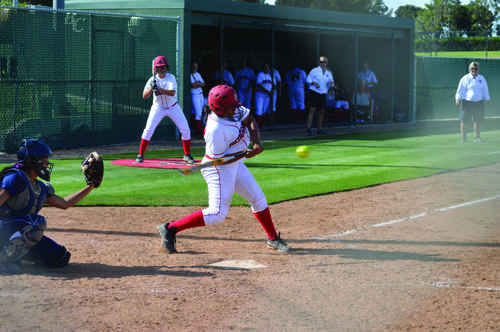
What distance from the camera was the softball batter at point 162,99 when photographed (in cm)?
1151

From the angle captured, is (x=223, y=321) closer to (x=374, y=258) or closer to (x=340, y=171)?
(x=374, y=258)

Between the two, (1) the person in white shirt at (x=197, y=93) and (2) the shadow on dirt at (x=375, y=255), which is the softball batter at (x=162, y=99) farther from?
(2) the shadow on dirt at (x=375, y=255)

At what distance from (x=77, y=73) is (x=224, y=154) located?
956cm

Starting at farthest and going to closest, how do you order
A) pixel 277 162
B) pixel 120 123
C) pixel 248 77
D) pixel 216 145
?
pixel 248 77 < pixel 120 123 < pixel 277 162 < pixel 216 145

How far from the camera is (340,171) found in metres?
11.7

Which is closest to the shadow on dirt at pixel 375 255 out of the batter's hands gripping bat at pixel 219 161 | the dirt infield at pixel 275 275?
the dirt infield at pixel 275 275

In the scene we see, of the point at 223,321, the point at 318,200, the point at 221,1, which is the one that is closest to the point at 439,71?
the point at 221,1

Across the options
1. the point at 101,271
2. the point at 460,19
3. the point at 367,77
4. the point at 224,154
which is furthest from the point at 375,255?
the point at 367,77

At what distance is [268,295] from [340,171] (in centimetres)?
704

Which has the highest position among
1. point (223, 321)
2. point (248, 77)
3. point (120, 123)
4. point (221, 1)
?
point (221, 1)

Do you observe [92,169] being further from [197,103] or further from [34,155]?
[197,103]

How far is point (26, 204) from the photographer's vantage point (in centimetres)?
529

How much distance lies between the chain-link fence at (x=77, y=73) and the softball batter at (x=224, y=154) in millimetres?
8526

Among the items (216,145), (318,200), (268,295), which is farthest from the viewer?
(318,200)
